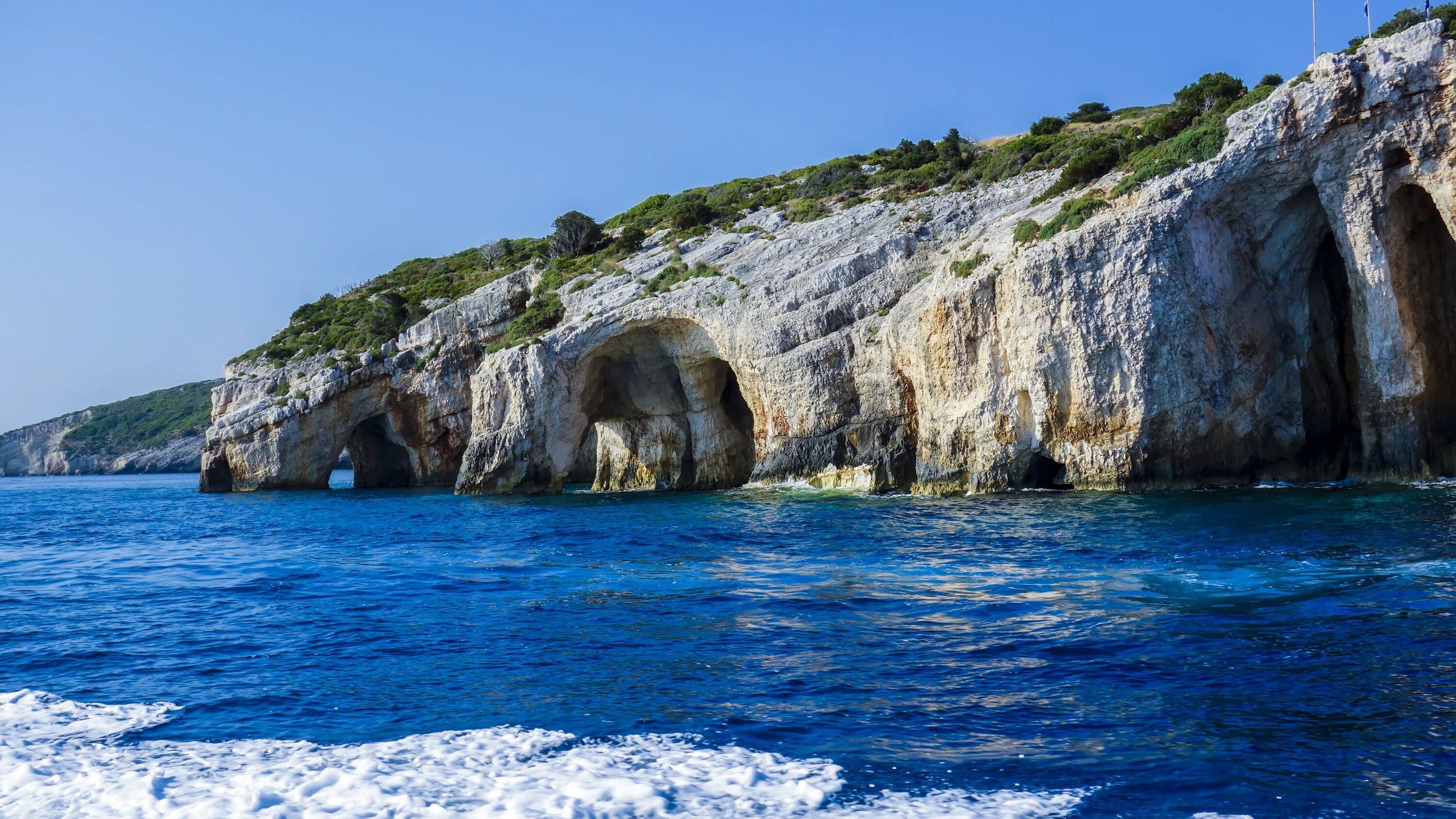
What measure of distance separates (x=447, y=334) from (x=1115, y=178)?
3406 cm

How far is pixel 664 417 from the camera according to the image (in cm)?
4619

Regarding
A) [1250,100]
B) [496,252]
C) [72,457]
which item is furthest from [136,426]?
[1250,100]

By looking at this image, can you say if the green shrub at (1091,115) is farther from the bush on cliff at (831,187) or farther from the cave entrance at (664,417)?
the cave entrance at (664,417)

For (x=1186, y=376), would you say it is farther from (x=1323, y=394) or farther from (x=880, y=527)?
→ (x=880, y=527)

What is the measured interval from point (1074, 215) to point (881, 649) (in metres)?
23.1

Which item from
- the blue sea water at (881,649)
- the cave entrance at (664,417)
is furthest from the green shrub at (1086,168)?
the blue sea water at (881,649)

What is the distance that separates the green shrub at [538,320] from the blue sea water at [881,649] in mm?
22934

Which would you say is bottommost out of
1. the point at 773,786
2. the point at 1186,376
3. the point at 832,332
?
the point at 773,786

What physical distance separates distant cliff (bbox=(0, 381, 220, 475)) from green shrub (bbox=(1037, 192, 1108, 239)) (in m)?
112

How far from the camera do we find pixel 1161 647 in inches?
436

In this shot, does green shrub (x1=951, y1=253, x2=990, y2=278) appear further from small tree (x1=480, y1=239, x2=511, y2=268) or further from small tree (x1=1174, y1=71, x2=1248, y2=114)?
small tree (x1=480, y1=239, x2=511, y2=268)

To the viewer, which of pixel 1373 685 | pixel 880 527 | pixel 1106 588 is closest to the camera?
pixel 1373 685

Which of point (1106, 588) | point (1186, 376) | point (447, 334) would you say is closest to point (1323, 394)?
point (1186, 376)

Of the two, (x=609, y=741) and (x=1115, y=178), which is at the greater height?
(x=1115, y=178)
